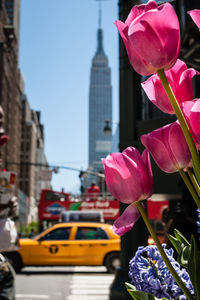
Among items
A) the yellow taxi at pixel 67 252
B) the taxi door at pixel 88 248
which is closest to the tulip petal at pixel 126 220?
the yellow taxi at pixel 67 252

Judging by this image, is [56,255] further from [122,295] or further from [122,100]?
[122,295]

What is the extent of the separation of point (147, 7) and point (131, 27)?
0.19ft

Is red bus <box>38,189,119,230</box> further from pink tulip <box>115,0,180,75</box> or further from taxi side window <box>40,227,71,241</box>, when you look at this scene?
pink tulip <box>115,0,180,75</box>

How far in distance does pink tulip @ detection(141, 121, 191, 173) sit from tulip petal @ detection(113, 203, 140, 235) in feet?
0.36

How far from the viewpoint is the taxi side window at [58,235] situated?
527 inches

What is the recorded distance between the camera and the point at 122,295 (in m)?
2.07

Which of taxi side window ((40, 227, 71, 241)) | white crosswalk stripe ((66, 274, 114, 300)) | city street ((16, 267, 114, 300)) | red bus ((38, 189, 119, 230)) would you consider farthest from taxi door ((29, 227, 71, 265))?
red bus ((38, 189, 119, 230))

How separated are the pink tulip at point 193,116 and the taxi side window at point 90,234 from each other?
42.4 ft

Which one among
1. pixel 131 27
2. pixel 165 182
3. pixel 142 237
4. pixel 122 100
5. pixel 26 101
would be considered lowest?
pixel 142 237

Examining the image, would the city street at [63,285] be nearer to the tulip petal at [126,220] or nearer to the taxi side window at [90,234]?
the taxi side window at [90,234]

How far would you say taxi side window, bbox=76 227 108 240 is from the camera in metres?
13.4

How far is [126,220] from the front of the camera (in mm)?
809

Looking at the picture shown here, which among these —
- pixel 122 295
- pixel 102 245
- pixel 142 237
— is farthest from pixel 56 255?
pixel 122 295

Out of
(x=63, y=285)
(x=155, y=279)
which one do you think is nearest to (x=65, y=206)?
(x=63, y=285)
